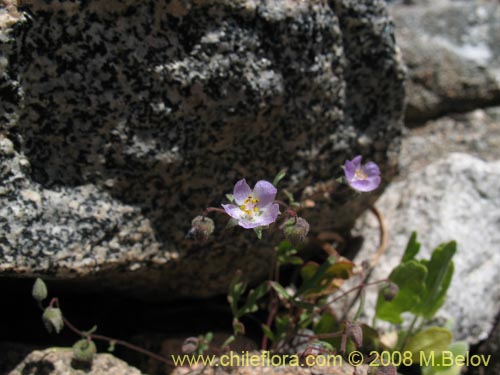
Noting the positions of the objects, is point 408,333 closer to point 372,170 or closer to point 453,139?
point 372,170

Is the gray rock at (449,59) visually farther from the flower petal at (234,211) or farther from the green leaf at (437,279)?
the flower petal at (234,211)

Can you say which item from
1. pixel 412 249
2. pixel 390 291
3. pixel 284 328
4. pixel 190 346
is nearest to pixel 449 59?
pixel 412 249

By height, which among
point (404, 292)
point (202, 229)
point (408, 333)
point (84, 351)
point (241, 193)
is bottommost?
point (408, 333)

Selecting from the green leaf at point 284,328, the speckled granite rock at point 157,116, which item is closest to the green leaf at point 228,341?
the green leaf at point 284,328

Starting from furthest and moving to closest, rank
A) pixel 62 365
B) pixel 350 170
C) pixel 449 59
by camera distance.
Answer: pixel 449 59 → pixel 350 170 → pixel 62 365

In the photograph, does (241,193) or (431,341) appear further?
(431,341)

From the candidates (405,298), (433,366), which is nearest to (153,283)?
(405,298)

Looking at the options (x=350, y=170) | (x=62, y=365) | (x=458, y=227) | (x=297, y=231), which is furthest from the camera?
(x=458, y=227)
